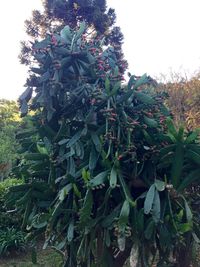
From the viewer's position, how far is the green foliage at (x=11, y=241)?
645cm

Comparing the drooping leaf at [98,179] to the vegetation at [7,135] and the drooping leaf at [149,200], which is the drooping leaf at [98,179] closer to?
the drooping leaf at [149,200]

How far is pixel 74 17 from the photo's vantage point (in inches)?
542

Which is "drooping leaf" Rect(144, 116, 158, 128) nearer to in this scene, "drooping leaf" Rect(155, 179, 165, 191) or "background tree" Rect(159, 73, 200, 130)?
"drooping leaf" Rect(155, 179, 165, 191)

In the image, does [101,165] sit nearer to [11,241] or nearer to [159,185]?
[159,185]

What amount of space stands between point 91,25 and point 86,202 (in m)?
12.3

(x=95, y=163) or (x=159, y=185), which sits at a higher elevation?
(x=95, y=163)

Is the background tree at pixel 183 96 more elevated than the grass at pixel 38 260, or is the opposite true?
the background tree at pixel 183 96

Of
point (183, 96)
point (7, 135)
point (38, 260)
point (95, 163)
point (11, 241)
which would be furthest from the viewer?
point (7, 135)

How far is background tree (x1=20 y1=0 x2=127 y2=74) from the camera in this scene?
13555mm

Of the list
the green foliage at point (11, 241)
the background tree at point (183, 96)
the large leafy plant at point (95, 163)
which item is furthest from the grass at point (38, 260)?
the background tree at point (183, 96)

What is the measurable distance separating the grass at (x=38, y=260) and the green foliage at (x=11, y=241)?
0.13m

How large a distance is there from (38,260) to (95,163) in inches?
162

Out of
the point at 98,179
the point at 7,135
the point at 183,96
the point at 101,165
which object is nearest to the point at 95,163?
the point at 101,165

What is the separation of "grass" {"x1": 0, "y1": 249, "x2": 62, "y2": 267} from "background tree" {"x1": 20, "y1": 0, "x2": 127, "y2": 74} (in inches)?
325
